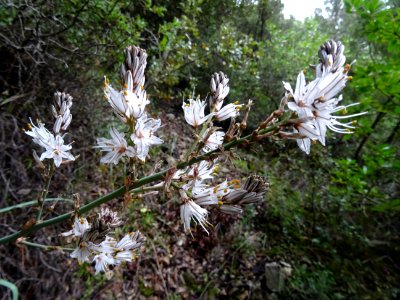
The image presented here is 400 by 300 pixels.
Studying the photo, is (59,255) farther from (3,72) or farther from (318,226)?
(318,226)

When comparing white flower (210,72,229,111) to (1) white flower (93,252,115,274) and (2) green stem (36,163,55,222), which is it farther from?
(1) white flower (93,252,115,274)

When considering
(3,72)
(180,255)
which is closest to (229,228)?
(180,255)

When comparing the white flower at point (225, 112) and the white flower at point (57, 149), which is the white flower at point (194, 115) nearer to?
the white flower at point (225, 112)

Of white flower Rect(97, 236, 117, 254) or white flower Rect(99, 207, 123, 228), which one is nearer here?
white flower Rect(99, 207, 123, 228)

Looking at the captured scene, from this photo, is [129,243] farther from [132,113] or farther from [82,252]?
[132,113]

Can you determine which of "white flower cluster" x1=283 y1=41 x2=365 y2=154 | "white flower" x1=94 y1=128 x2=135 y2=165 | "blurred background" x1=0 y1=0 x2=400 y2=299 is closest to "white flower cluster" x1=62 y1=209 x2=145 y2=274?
"white flower" x1=94 y1=128 x2=135 y2=165

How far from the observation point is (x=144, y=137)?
1043mm

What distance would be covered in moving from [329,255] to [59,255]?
358 centimetres

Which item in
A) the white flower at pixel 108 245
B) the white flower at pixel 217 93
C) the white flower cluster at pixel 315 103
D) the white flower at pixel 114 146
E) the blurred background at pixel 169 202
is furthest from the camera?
the blurred background at pixel 169 202

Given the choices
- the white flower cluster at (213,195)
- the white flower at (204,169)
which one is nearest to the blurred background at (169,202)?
the white flower at (204,169)

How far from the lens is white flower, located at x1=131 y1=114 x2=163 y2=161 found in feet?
3.30

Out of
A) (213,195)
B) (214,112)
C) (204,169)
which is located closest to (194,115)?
(214,112)

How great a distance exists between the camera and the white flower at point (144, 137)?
1.01 metres

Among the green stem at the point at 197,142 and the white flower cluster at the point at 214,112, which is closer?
the green stem at the point at 197,142
